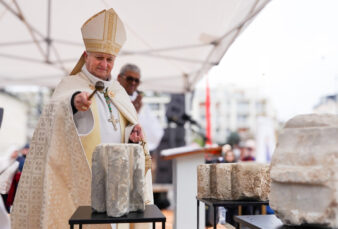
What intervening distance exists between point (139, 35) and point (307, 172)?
389 centimetres

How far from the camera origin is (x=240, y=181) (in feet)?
6.56

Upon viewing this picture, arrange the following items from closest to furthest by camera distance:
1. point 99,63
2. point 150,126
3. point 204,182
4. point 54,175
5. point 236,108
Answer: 1. point 54,175
2. point 204,182
3. point 99,63
4. point 150,126
5. point 236,108

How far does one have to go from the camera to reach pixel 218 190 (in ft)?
6.76

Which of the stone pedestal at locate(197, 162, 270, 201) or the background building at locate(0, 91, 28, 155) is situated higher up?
the background building at locate(0, 91, 28, 155)

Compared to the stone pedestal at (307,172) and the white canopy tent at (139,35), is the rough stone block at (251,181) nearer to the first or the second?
the stone pedestal at (307,172)

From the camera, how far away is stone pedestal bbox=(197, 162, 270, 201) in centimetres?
198

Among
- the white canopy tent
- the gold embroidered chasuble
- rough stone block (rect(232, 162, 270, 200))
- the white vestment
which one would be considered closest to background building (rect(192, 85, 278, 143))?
the white canopy tent

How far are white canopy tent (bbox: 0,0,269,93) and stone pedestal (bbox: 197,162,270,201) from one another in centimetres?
191

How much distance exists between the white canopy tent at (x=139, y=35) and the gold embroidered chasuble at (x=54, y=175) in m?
2.29

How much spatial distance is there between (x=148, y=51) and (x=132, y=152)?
155 inches

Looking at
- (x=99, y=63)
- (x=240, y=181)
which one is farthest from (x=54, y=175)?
(x=240, y=181)

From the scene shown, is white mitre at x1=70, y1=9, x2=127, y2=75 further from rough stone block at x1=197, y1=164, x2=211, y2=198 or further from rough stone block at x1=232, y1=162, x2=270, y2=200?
rough stone block at x1=232, y1=162, x2=270, y2=200

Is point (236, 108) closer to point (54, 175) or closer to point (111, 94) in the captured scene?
point (111, 94)

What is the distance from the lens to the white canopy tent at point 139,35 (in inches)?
154
